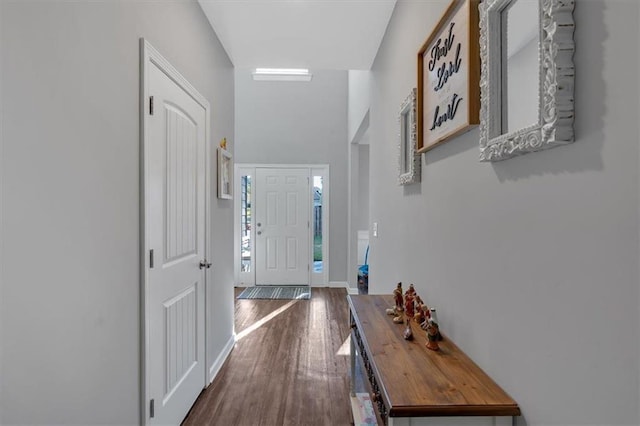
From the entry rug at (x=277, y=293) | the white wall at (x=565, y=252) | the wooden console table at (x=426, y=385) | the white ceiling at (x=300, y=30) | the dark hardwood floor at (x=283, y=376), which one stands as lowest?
the dark hardwood floor at (x=283, y=376)

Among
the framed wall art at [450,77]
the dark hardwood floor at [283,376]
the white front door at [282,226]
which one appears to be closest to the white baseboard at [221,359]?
the dark hardwood floor at [283,376]

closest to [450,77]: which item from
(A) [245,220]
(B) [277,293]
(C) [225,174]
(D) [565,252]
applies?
(D) [565,252]

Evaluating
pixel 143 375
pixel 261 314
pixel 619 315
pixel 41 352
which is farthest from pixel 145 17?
pixel 261 314

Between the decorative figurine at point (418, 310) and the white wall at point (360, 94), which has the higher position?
the white wall at point (360, 94)

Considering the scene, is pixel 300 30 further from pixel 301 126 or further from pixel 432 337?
pixel 301 126

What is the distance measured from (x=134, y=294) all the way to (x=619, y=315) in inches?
63.8

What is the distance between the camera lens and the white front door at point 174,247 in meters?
1.65

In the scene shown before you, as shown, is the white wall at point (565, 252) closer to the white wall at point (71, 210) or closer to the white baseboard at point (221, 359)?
the white wall at point (71, 210)

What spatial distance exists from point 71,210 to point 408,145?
1541 millimetres

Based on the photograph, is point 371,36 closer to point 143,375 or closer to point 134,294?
point 134,294

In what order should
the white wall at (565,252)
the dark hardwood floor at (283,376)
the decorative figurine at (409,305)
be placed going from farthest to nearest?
the dark hardwood floor at (283,376) < the decorative figurine at (409,305) < the white wall at (565,252)

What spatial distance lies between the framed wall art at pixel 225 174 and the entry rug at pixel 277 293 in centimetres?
235

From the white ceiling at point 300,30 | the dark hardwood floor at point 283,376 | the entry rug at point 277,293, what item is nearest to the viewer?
the dark hardwood floor at point 283,376

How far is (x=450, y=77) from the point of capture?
4.25ft
